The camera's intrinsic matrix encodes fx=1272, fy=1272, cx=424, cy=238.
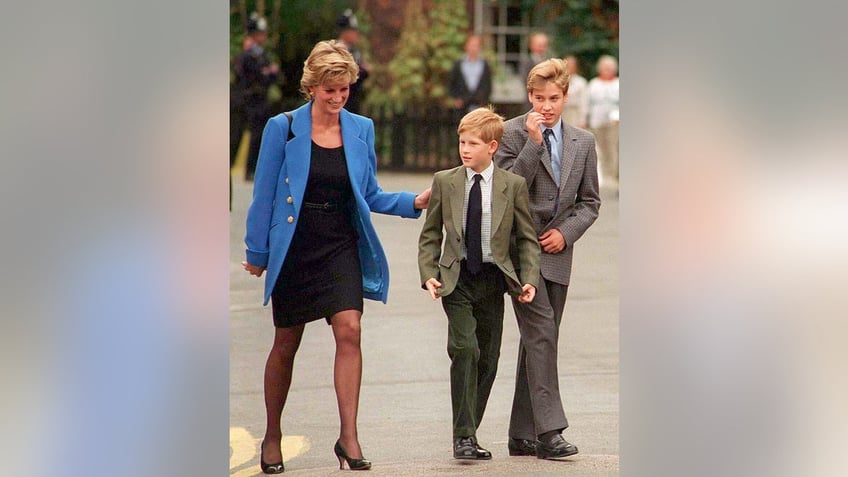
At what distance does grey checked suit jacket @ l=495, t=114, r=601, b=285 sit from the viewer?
4.57 meters

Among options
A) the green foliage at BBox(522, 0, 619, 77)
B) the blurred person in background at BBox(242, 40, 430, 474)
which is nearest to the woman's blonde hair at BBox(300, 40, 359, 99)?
the blurred person in background at BBox(242, 40, 430, 474)

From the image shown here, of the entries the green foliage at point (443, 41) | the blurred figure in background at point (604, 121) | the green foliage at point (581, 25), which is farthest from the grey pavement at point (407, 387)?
the green foliage at point (581, 25)

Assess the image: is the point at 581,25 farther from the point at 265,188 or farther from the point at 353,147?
the point at 265,188

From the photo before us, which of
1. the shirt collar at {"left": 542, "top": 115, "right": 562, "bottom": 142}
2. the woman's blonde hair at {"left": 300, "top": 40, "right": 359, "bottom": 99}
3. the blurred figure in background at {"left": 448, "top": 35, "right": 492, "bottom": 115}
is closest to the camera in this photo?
the woman's blonde hair at {"left": 300, "top": 40, "right": 359, "bottom": 99}

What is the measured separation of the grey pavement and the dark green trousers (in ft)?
0.31

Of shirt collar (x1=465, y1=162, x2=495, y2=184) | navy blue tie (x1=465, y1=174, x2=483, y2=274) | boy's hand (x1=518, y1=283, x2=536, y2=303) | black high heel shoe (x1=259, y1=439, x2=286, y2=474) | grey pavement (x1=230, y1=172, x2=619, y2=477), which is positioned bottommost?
black high heel shoe (x1=259, y1=439, x2=286, y2=474)

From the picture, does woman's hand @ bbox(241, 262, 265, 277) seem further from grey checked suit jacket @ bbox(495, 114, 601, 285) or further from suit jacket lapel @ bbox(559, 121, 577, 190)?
suit jacket lapel @ bbox(559, 121, 577, 190)

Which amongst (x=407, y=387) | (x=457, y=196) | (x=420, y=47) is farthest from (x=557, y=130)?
(x=420, y=47)

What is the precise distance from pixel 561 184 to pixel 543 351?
24.0 inches

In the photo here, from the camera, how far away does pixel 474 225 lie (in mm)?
4469

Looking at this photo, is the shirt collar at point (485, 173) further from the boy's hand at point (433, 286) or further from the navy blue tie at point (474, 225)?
the boy's hand at point (433, 286)
